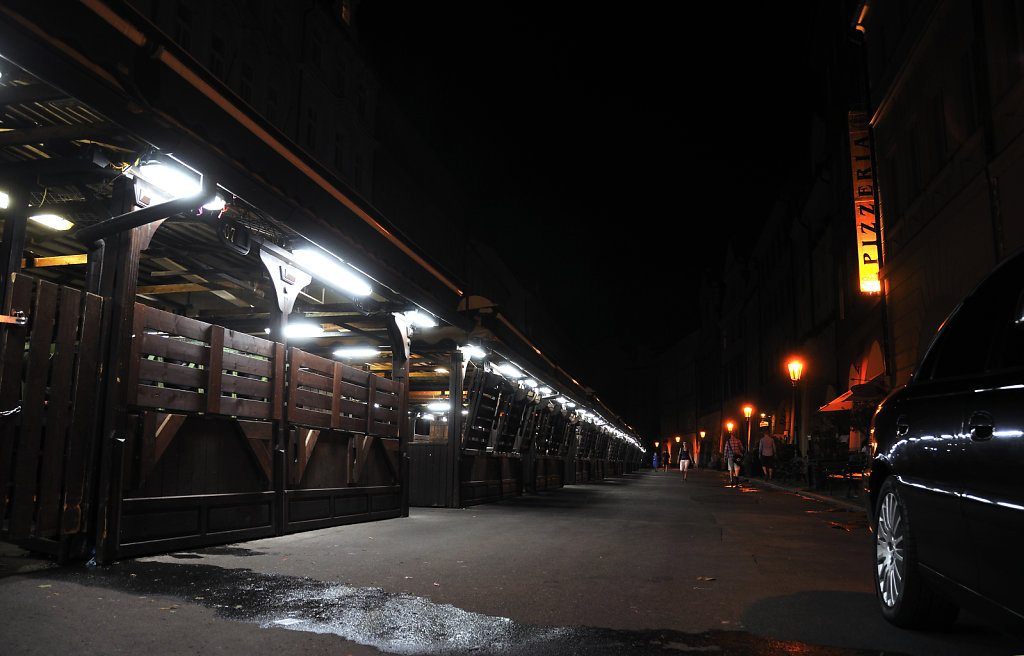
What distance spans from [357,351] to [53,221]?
306 inches

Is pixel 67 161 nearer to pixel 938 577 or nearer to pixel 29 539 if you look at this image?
pixel 29 539

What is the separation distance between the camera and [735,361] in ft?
209

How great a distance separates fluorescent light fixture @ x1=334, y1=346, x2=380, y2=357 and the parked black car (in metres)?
12.1

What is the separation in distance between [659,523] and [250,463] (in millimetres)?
6656

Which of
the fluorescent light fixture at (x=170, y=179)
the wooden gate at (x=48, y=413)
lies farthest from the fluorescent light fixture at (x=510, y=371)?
the wooden gate at (x=48, y=413)

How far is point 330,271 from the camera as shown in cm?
1041

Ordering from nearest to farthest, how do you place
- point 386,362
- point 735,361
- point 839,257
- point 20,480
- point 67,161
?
point 20,480
point 67,161
point 386,362
point 839,257
point 735,361

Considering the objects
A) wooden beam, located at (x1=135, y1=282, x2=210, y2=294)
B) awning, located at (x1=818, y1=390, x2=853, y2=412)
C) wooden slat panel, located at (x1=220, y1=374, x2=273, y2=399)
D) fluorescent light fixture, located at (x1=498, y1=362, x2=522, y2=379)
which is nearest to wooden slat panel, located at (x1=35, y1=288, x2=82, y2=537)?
wooden slat panel, located at (x1=220, y1=374, x2=273, y2=399)

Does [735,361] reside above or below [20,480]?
above

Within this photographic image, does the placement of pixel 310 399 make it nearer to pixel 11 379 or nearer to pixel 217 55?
pixel 11 379

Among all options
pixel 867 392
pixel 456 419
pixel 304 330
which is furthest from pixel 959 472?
pixel 867 392

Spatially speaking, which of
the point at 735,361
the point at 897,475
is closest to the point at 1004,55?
the point at 897,475

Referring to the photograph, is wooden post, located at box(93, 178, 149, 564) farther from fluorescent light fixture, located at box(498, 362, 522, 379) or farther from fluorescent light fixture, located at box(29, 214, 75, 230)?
fluorescent light fixture, located at box(498, 362, 522, 379)

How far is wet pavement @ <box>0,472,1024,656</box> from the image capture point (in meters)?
4.20
